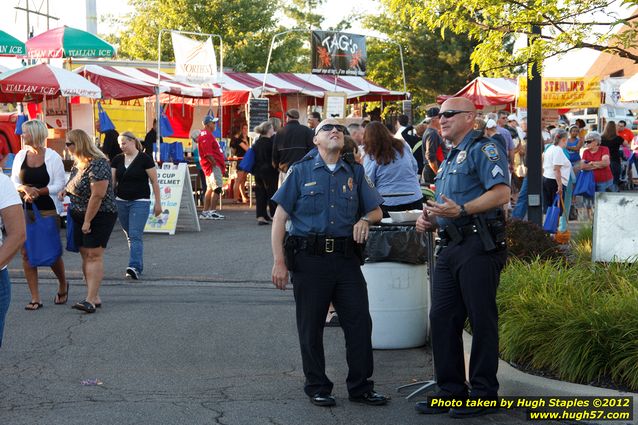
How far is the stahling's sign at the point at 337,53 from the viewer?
25219mm

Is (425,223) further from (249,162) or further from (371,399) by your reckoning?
(249,162)

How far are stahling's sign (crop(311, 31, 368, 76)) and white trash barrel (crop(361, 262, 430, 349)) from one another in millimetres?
17227

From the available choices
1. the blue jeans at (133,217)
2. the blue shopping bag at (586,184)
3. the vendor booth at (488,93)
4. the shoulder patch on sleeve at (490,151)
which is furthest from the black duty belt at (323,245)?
the vendor booth at (488,93)

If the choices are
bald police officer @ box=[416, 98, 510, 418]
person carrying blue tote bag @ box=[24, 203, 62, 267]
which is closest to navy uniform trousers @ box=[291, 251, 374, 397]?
bald police officer @ box=[416, 98, 510, 418]

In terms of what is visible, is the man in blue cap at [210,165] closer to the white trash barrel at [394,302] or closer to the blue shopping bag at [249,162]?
the blue shopping bag at [249,162]

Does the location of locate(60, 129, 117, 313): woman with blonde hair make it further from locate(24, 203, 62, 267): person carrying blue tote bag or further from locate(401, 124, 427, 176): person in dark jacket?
locate(401, 124, 427, 176): person in dark jacket

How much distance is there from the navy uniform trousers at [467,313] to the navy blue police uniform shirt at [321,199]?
669 mm

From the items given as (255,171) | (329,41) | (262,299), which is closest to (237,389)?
(262,299)

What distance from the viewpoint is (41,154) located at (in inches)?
387

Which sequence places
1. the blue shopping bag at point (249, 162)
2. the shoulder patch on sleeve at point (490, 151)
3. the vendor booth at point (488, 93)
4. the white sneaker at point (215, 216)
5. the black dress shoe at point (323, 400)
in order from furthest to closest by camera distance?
the vendor booth at point (488, 93), the white sneaker at point (215, 216), the blue shopping bag at point (249, 162), the black dress shoe at point (323, 400), the shoulder patch on sleeve at point (490, 151)

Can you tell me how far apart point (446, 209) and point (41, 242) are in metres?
5.15

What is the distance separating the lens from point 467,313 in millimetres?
6164

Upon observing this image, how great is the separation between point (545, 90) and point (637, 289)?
1897cm

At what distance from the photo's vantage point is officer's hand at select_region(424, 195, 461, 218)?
5895 mm
